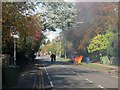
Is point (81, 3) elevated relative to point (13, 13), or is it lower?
elevated

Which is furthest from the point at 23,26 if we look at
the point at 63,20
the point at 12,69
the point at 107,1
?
the point at 63,20

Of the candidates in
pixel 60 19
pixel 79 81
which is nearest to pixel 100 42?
pixel 60 19

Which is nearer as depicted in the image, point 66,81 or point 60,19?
point 66,81

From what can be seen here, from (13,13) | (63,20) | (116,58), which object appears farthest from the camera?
(116,58)

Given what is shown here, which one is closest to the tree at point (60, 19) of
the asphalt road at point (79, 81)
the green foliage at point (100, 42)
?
the asphalt road at point (79, 81)

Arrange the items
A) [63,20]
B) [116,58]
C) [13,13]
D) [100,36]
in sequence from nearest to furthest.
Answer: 1. [13,13]
2. [63,20]
3. [116,58]
4. [100,36]

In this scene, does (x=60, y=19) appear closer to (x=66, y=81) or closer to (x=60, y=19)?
(x=60, y=19)

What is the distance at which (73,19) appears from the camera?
1932 inches

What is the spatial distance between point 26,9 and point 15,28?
1778 mm

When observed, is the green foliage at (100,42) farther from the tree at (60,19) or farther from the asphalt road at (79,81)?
the asphalt road at (79,81)

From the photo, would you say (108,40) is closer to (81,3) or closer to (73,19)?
(81,3)

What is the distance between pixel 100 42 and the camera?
67562mm

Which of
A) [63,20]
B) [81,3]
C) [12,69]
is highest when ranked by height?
[81,3]

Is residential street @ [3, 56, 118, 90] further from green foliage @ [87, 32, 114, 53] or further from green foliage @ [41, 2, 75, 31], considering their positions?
green foliage @ [87, 32, 114, 53]
